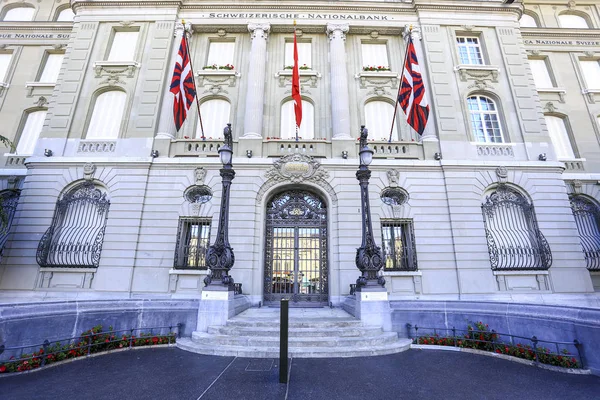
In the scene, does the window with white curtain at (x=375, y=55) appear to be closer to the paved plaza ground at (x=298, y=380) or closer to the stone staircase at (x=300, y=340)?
the stone staircase at (x=300, y=340)

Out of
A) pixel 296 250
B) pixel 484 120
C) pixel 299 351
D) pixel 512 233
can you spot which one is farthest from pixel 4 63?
pixel 512 233

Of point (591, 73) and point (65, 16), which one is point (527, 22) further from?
point (65, 16)

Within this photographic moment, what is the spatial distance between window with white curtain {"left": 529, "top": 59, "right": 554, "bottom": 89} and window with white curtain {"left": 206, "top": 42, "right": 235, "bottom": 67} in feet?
61.1

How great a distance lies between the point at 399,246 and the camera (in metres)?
12.6

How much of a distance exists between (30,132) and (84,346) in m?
15.6

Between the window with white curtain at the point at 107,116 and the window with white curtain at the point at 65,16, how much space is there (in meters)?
9.10

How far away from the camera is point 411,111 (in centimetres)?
1214

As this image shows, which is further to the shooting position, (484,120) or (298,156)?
(484,120)

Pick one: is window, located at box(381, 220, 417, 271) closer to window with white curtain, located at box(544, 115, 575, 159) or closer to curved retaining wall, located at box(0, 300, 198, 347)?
curved retaining wall, located at box(0, 300, 198, 347)

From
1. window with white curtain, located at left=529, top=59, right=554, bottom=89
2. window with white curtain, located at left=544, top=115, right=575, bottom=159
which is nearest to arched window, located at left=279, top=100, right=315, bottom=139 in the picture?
window with white curtain, located at left=544, top=115, right=575, bottom=159

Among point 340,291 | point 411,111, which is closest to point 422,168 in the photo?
point 411,111

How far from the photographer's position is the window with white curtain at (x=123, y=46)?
1565 cm

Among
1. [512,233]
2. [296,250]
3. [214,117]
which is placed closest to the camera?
[512,233]

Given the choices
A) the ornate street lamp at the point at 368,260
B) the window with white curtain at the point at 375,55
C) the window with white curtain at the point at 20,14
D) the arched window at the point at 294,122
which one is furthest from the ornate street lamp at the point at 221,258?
the window with white curtain at the point at 20,14
